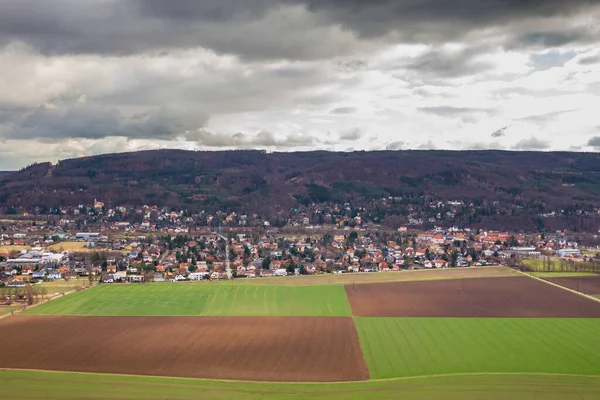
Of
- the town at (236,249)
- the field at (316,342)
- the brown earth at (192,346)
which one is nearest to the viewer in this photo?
the field at (316,342)

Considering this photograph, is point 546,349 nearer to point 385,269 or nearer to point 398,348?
point 398,348

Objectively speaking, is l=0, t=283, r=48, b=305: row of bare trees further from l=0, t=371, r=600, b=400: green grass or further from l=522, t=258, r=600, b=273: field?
l=522, t=258, r=600, b=273: field

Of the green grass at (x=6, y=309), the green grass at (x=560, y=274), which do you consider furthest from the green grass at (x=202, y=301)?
the green grass at (x=560, y=274)

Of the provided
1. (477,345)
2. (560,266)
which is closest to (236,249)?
(560,266)

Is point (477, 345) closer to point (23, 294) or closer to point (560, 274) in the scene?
point (560, 274)

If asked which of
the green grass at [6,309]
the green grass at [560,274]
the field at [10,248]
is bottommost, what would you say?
the green grass at [560,274]

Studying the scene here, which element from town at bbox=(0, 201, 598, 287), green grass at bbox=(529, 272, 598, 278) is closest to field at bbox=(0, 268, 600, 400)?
green grass at bbox=(529, 272, 598, 278)

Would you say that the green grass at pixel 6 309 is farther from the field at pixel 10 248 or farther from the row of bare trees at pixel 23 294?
the field at pixel 10 248
